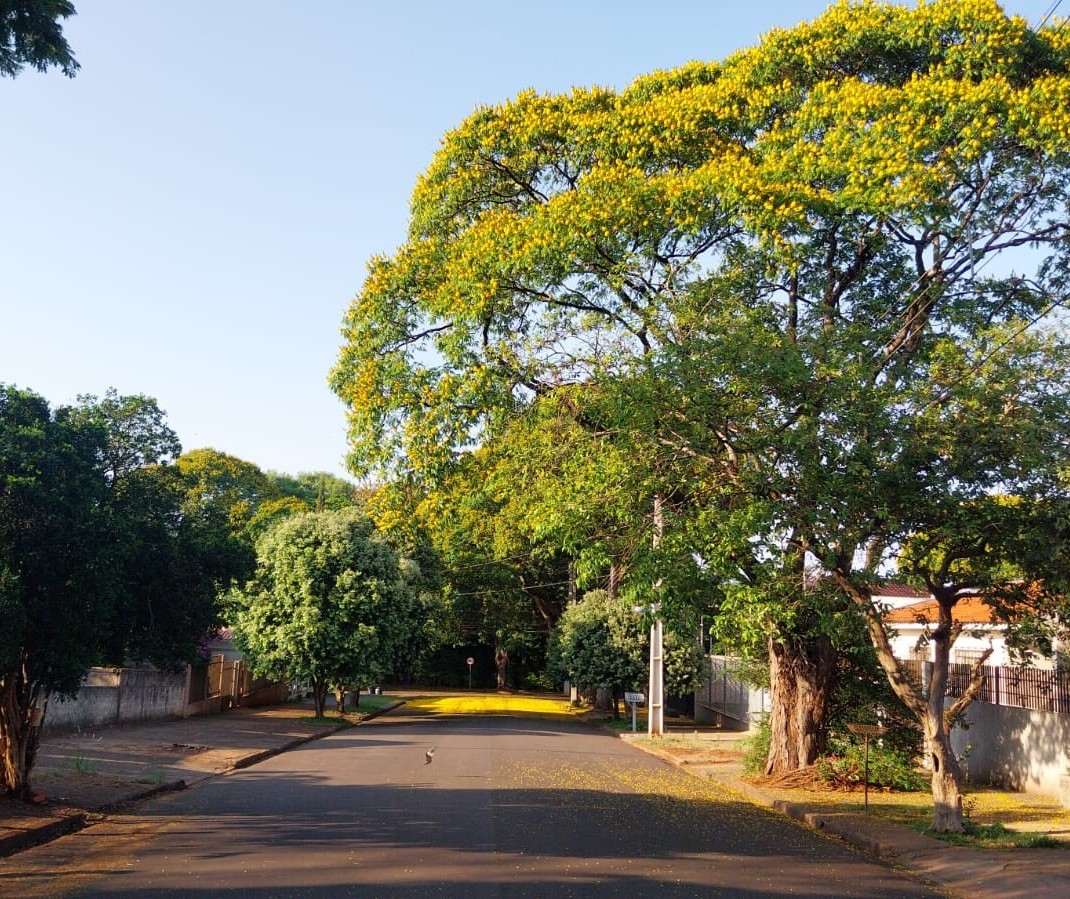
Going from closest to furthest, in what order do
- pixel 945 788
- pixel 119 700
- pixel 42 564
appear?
pixel 42 564
pixel 945 788
pixel 119 700

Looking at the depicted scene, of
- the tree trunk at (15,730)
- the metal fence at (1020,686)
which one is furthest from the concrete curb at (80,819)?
the metal fence at (1020,686)

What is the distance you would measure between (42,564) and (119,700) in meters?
16.4

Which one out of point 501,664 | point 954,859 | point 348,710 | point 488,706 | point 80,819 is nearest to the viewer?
point 954,859

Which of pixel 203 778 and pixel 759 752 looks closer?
pixel 203 778

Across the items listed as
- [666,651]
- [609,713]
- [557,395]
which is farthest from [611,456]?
[609,713]

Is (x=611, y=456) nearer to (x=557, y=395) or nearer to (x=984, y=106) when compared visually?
(x=557, y=395)

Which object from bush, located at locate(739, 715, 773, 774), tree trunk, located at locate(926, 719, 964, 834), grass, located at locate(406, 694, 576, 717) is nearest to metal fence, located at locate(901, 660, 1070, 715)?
tree trunk, located at locate(926, 719, 964, 834)

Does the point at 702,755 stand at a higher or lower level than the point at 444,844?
lower

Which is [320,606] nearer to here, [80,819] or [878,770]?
[878,770]

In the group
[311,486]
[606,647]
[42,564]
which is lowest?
[606,647]

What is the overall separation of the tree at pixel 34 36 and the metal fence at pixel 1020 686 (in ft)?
41.9

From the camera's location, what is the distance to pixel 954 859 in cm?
1128

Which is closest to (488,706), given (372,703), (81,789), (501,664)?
(372,703)

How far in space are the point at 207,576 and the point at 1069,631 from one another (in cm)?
1215
